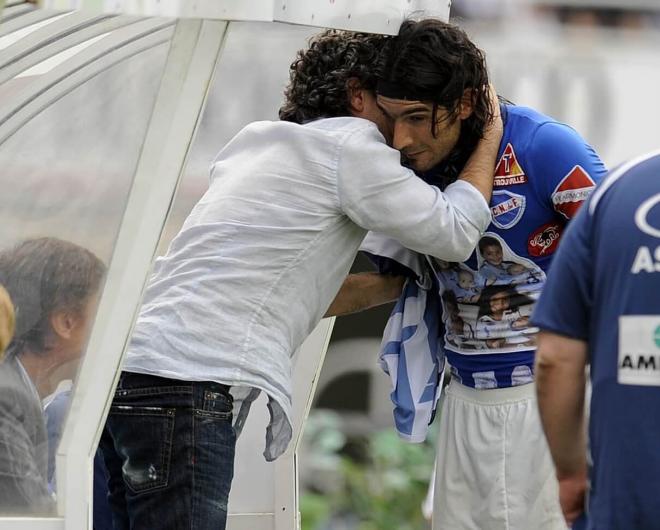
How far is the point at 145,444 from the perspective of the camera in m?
3.20

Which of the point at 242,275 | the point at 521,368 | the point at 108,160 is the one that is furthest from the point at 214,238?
the point at 521,368

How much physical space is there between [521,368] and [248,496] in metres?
1.32

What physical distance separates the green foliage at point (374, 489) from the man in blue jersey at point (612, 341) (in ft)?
15.9

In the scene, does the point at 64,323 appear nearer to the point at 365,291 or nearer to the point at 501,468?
the point at 365,291

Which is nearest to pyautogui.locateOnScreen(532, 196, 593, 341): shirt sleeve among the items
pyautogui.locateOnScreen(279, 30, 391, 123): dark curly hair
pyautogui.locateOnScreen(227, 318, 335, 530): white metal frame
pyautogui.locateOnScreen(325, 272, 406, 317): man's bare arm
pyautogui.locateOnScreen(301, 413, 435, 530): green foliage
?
pyautogui.locateOnScreen(279, 30, 391, 123): dark curly hair

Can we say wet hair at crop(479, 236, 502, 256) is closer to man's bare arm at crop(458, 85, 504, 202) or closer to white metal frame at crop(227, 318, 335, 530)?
man's bare arm at crop(458, 85, 504, 202)

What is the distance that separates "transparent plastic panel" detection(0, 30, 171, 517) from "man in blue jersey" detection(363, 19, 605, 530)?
0.71 metres

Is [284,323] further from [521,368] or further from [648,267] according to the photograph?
[648,267]

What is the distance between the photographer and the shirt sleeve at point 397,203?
10.5 ft

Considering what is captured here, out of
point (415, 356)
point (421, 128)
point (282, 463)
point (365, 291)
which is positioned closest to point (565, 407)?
point (421, 128)

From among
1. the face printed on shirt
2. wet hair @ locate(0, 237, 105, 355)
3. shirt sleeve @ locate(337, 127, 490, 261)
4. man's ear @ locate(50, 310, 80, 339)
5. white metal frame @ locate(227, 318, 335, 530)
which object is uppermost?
the face printed on shirt

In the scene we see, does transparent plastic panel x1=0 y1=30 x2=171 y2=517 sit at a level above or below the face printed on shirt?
below

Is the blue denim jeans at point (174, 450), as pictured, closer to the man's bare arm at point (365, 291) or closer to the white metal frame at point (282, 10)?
the man's bare arm at point (365, 291)

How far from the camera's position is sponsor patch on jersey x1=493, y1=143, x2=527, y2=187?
3.44 m
